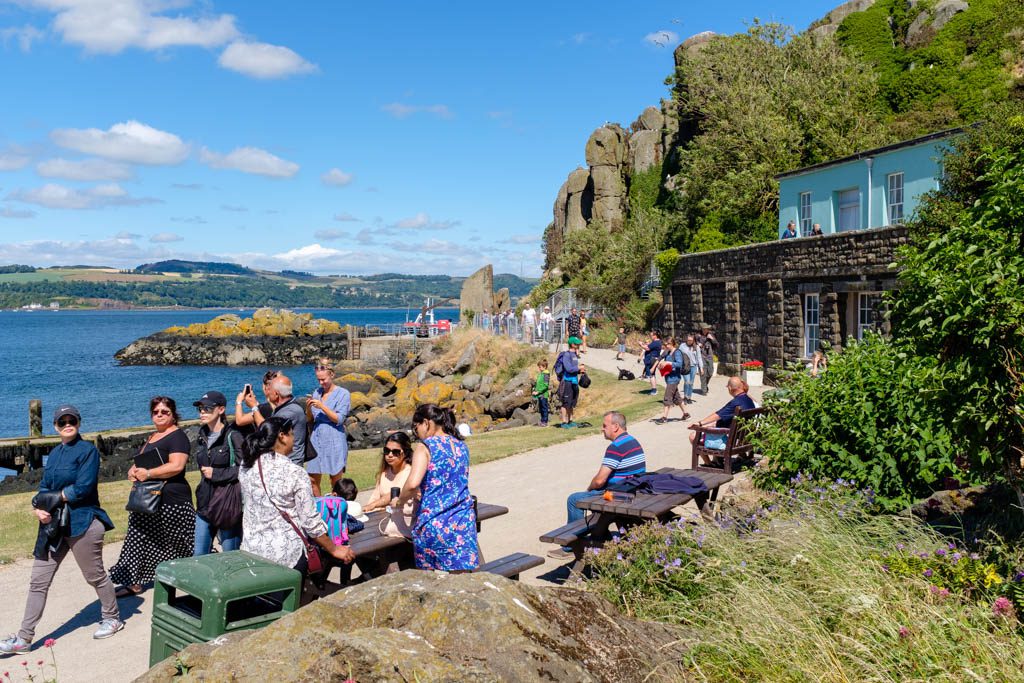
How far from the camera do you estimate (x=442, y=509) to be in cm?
598

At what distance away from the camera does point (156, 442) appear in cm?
724

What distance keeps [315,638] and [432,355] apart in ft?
119

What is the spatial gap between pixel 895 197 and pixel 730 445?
16.9m

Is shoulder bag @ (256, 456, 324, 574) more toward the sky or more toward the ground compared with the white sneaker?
more toward the sky

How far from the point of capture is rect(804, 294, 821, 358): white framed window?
22438mm

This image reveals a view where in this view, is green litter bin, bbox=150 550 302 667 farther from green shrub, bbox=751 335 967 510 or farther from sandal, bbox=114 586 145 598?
green shrub, bbox=751 335 967 510

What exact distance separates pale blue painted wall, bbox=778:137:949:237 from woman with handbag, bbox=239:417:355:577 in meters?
19.8

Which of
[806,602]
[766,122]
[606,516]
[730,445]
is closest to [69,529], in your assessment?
[606,516]

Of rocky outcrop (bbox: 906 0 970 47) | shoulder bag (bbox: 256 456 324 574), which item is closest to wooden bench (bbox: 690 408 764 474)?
shoulder bag (bbox: 256 456 324 574)

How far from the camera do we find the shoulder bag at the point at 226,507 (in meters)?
6.74

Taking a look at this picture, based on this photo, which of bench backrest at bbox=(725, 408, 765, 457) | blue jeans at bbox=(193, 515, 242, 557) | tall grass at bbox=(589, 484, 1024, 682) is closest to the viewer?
tall grass at bbox=(589, 484, 1024, 682)

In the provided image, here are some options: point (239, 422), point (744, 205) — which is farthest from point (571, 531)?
point (744, 205)

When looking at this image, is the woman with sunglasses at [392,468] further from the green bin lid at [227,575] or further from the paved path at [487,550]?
the green bin lid at [227,575]

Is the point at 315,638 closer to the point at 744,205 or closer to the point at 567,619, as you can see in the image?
the point at 567,619
